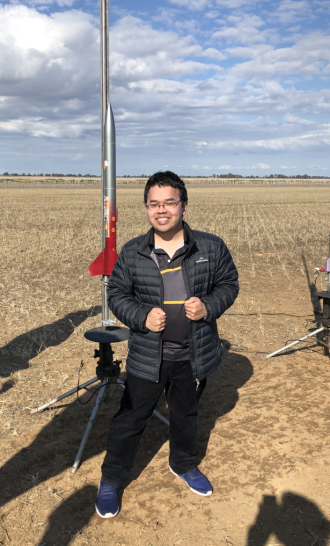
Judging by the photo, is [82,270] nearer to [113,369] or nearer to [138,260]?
[113,369]

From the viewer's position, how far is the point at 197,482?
10.7 ft

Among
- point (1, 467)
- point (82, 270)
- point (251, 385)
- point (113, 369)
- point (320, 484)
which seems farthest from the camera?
point (82, 270)

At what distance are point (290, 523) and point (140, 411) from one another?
118 centimetres

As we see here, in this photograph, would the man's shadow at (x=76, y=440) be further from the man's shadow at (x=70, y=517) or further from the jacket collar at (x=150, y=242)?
the jacket collar at (x=150, y=242)

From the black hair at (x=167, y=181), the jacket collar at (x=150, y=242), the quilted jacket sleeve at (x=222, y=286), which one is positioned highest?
the black hair at (x=167, y=181)

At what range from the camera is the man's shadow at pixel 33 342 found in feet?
18.4

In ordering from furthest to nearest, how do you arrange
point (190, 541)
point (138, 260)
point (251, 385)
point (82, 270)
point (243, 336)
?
point (82, 270) → point (243, 336) → point (251, 385) → point (138, 260) → point (190, 541)

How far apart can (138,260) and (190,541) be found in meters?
1.75

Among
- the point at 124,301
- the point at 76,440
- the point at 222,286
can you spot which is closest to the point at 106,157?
the point at 124,301

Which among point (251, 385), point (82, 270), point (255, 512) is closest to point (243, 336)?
point (251, 385)

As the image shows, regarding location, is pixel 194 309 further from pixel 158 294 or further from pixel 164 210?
pixel 164 210

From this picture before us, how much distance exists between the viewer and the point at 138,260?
298 centimetres

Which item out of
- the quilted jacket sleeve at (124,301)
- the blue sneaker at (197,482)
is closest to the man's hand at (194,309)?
the quilted jacket sleeve at (124,301)

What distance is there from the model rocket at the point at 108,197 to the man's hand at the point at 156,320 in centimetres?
123
